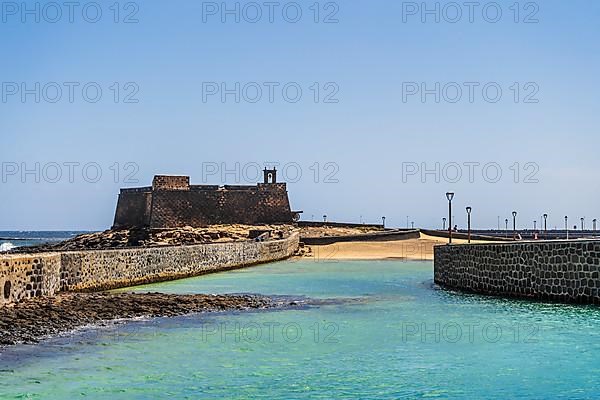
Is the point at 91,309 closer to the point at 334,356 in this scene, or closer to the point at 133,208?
the point at 334,356

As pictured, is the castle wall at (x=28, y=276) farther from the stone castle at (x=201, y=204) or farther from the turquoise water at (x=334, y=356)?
the stone castle at (x=201, y=204)

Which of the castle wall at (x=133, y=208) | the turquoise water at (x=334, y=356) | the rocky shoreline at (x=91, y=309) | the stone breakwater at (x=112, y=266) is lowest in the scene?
the turquoise water at (x=334, y=356)

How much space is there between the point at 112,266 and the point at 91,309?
255 inches

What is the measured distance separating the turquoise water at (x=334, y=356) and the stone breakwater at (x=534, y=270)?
0.58 m

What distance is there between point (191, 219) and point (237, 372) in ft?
156

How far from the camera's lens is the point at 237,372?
1001 cm

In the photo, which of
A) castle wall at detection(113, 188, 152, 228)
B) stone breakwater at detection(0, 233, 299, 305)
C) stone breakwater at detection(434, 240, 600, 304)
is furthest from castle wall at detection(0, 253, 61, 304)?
castle wall at detection(113, 188, 152, 228)

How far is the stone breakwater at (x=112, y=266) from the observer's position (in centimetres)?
1517

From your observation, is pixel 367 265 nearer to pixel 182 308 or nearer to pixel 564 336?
pixel 182 308

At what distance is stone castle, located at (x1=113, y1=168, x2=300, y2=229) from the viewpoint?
5641 cm

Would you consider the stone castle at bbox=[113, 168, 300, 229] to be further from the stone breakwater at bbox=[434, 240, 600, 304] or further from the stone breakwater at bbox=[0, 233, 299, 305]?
the stone breakwater at bbox=[434, 240, 600, 304]

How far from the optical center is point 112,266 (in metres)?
21.5

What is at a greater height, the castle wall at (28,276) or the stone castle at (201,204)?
the stone castle at (201,204)

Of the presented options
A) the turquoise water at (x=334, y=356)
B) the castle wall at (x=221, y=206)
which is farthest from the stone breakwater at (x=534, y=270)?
the castle wall at (x=221, y=206)
